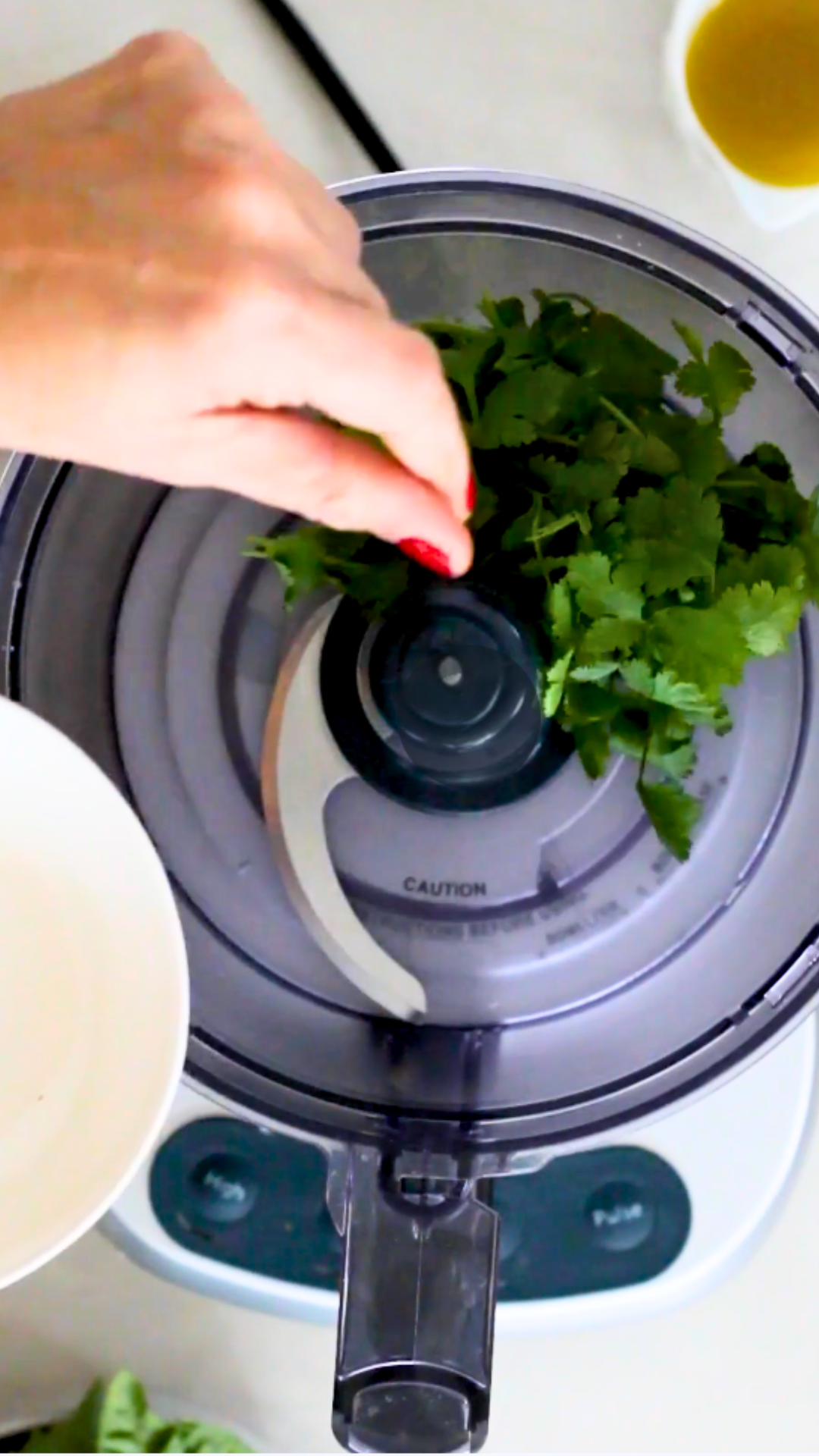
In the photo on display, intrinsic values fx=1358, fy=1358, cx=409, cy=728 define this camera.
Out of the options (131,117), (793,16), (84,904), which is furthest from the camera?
(793,16)

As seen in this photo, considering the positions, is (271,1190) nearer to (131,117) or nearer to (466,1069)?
(466,1069)

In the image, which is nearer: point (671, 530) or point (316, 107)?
point (671, 530)

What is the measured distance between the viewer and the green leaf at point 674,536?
48 cm

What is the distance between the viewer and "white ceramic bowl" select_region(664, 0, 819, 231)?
661 mm

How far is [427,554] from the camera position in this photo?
487mm

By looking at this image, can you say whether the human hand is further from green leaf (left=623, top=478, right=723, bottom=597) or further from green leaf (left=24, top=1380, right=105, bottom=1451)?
green leaf (left=24, top=1380, right=105, bottom=1451)

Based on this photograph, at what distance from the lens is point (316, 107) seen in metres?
0.66

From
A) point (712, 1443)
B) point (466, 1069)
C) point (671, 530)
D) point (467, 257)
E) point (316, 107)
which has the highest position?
point (316, 107)

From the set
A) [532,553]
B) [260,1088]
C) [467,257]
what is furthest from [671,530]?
[260,1088]

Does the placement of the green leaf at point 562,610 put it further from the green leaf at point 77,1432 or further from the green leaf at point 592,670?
the green leaf at point 77,1432

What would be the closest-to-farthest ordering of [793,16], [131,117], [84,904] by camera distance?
1. [131,117]
2. [84,904]
3. [793,16]

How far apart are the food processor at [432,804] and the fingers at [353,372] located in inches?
7.0

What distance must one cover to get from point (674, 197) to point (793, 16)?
100 millimetres

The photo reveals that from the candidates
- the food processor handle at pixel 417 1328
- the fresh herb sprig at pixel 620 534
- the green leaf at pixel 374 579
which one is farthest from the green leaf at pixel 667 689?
the food processor handle at pixel 417 1328
